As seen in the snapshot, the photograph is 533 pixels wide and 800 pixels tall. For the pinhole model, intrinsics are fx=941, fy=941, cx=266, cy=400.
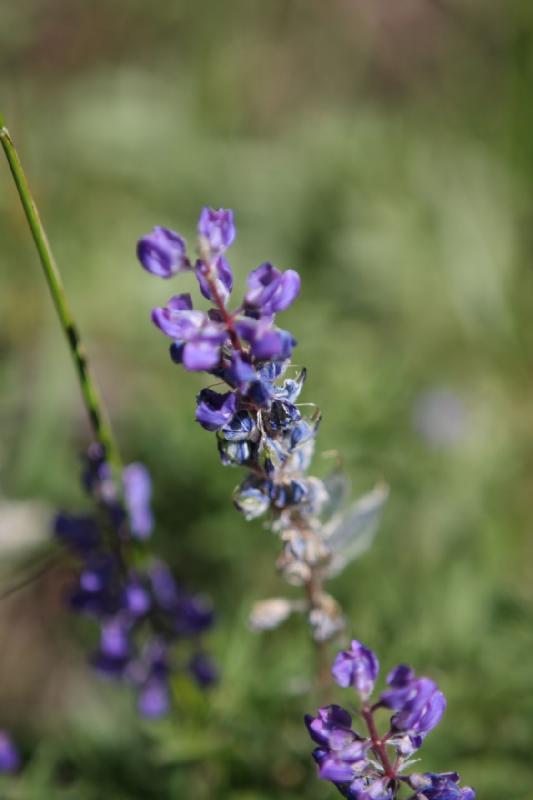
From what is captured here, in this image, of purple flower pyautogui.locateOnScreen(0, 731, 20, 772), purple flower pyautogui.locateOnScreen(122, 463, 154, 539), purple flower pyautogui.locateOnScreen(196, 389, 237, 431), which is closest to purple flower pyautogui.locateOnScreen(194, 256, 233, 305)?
purple flower pyautogui.locateOnScreen(196, 389, 237, 431)

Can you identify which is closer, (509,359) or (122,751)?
(122,751)

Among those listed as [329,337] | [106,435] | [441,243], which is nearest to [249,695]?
[106,435]

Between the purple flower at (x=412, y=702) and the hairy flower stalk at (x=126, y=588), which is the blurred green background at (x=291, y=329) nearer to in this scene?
the hairy flower stalk at (x=126, y=588)

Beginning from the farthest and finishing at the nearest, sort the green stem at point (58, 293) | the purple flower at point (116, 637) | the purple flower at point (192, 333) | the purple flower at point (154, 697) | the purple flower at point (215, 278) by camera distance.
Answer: the purple flower at point (154, 697) → the purple flower at point (116, 637) → the green stem at point (58, 293) → the purple flower at point (215, 278) → the purple flower at point (192, 333)

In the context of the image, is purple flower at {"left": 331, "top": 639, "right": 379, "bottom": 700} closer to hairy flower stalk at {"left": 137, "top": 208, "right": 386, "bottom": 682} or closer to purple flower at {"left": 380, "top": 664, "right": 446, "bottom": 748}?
purple flower at {"left": 380, "top": 664, "right": 446, "bottom": 748}

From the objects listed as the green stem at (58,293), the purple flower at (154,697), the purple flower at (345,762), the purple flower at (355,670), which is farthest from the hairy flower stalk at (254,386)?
the purple flower at (154,697)

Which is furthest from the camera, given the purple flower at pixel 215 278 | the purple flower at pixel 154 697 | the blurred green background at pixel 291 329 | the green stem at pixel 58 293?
the blurred green background at pixel 291 329

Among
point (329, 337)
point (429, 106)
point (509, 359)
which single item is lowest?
point (329, 337)

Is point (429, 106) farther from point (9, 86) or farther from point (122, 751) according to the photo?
point (122, 751)
